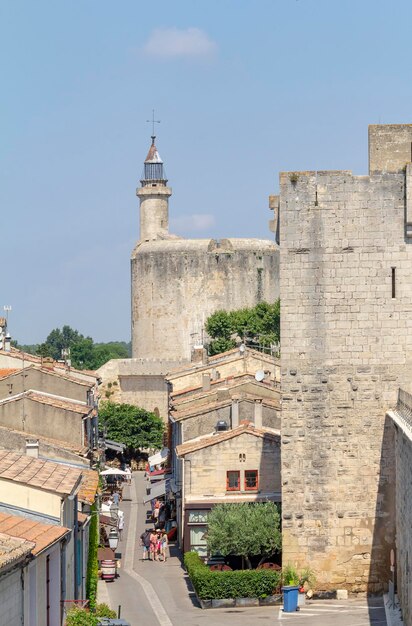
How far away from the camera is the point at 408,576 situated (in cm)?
2598

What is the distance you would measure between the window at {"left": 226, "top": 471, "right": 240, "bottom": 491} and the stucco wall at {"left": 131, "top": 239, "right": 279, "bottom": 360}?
46.6 metres

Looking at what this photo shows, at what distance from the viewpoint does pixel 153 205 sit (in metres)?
92.1

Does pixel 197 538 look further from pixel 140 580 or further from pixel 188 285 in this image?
pixel 188 285

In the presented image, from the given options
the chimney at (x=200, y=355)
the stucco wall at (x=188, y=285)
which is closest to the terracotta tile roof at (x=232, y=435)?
the chimney at (x=200, y=355)

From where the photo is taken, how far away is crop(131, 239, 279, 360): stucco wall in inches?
3398

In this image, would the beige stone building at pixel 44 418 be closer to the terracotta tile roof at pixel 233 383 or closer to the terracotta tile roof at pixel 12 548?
the terracotta tile roof at pixel 233 383

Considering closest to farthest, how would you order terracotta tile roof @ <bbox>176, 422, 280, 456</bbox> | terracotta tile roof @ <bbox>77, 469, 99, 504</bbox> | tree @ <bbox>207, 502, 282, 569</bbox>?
terracotta tile roof @ <bbox>77, 469, 99, 504</bbox>, tree @ <bbox>207, 502, 282, 569</bbox>, terracotta tile roof @ <bbox>176, 422, 280, 456</bbox>

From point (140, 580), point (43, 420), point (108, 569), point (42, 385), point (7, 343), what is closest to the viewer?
point (108, 569)

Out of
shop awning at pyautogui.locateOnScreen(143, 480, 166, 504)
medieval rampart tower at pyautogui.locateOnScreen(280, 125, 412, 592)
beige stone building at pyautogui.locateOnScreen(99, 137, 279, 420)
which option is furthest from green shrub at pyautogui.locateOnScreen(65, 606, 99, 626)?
beige stone building at pyautogui.locateOnScreen(99, 137, 279, 420)

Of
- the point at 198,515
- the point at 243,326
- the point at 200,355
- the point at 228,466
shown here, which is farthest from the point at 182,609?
the point at 243,326

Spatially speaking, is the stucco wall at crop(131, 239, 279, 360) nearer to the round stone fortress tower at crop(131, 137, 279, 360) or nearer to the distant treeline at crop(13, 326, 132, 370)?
the round stone fortress tower at crop(131, 137, 279, 360)

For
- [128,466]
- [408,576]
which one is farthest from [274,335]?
[408,576]

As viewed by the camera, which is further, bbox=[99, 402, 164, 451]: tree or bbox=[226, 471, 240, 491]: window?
bbox=[99, 402, 164, 451]: tree

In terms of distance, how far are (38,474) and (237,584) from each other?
972 cm
